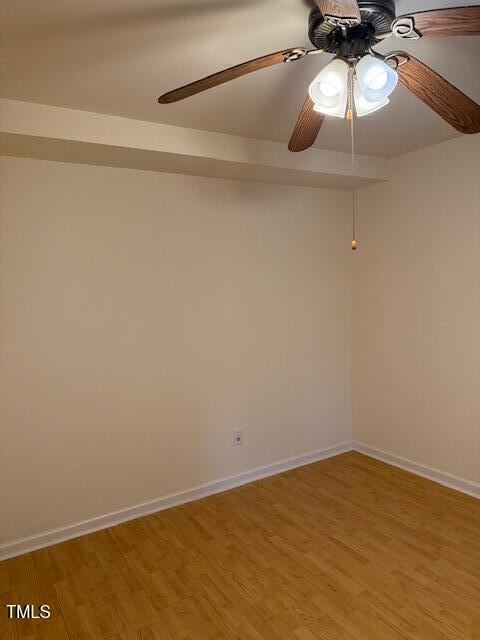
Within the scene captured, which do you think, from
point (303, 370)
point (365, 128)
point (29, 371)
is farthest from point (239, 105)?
point (303, 370)

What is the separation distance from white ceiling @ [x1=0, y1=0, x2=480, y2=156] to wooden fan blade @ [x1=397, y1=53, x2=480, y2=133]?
256mm

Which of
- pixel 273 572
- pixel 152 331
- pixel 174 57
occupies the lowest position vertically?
pixel 273 572

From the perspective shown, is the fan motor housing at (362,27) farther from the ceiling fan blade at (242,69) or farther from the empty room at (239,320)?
the ceiling fan blade at (242,69)

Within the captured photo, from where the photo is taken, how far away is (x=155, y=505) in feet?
9.16

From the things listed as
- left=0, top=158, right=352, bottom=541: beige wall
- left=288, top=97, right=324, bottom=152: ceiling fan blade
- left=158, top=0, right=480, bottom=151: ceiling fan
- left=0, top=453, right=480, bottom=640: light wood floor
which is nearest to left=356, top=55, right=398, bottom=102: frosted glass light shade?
left=158, top=0, right=480, bottom=151: ceiling fan

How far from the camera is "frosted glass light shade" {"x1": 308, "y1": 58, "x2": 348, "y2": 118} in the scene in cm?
133

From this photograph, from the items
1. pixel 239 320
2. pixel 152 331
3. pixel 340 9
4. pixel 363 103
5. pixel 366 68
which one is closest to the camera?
pixel 340 9

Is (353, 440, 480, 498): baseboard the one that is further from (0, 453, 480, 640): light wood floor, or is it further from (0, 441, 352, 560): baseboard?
(0, 441, 352, 560): baseboard

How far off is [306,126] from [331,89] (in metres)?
0.28

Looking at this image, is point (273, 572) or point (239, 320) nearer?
point (273, 572)

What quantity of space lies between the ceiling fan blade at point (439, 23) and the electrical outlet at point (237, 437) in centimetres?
256

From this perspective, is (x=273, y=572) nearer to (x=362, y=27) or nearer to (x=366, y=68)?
(x=366, y=68)

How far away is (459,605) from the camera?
6.27 ft

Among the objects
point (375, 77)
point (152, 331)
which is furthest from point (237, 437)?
point (375, 77)
